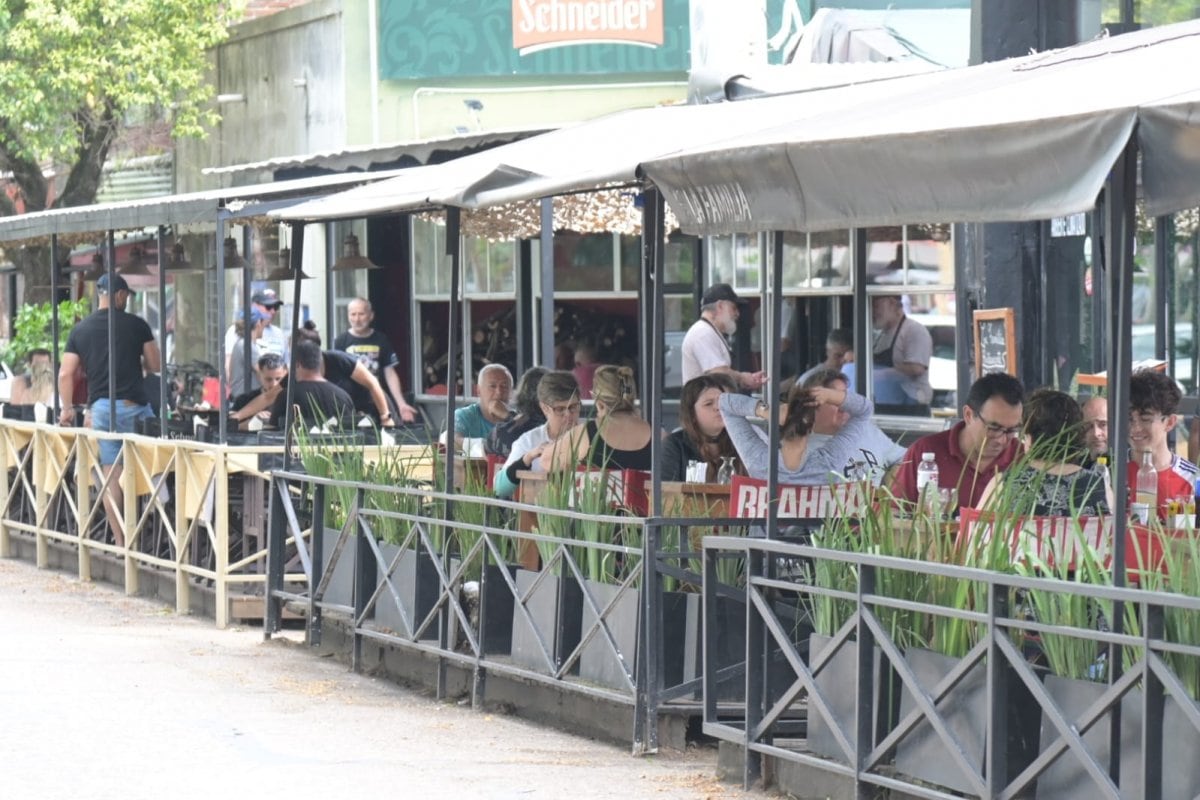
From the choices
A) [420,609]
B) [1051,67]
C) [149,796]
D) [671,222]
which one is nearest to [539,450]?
[420,609]

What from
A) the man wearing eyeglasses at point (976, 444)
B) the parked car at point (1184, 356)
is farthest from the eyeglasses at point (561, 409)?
the parked car at point (1184, 356)

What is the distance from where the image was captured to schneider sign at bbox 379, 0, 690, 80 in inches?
880

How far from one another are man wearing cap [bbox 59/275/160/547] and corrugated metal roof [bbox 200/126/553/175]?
3.21 metres

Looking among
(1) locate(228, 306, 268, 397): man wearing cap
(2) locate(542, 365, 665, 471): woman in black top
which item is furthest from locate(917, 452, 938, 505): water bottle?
(1) locate(228, 306, 268, 397): man wearing cap

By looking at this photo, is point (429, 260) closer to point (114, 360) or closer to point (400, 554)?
point (114, 360)

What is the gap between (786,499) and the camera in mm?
8484

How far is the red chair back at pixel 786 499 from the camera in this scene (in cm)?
839

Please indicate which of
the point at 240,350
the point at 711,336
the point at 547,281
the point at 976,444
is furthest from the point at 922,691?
the point at 240,350

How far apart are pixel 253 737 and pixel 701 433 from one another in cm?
230

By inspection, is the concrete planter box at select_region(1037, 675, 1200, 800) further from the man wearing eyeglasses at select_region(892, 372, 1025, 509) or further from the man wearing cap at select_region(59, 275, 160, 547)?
the man wearing cap at select_region(59, 275, 160, 547)

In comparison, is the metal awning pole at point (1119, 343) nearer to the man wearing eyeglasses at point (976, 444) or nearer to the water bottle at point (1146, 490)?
the water bottle at point (1146, 490)

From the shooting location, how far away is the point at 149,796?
7.64 metres

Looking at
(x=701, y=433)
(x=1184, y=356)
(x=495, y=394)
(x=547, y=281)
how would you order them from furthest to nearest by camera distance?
(x=1184, y=356), (x=495, y=394), (x=547, y=281), (x=701, y=433)

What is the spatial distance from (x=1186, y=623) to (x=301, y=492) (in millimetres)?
6815
